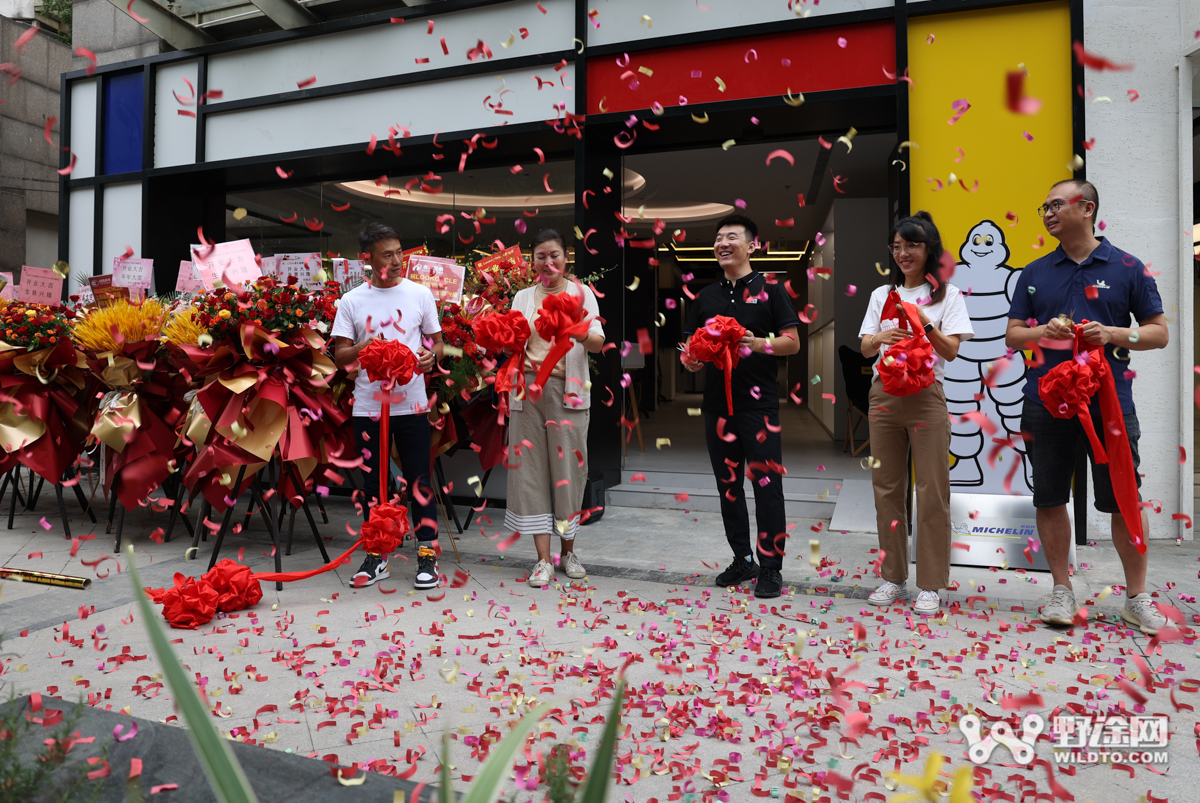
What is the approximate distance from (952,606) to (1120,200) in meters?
2.73

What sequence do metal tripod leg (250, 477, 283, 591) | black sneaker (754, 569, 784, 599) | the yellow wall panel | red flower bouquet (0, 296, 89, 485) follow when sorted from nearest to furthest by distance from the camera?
black sneaker (754, 569, 784, 599)
metal tripod leg (250, 477, 283, 591)
the yellow wall panel
red flower bouquet (0, 296, 89, 485)

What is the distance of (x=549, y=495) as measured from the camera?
3867mm

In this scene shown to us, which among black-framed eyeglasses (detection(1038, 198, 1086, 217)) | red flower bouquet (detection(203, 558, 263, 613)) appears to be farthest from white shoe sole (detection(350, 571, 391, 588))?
black-framed eyeglasses (detection(1038, 198, 1086, 217))

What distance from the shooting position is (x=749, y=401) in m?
3.56

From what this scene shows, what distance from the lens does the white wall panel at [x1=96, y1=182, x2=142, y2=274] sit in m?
7.21

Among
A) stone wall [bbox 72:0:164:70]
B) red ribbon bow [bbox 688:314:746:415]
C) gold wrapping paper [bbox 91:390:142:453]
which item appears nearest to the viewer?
red ribbon bow [bbox 688:314:746:415]

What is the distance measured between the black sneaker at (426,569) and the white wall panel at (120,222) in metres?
5.12

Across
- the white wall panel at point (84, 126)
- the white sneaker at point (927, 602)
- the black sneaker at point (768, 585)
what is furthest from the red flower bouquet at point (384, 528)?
the white wall panel at point (84, 126)

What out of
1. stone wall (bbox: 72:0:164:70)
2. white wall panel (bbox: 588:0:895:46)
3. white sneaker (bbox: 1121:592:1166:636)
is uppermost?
stone wall (bbox: 72:0:164:70)

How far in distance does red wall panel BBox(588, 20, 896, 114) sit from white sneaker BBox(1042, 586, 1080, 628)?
3131 mm

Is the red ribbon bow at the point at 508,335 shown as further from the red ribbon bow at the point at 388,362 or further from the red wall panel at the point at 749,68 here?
the red wall panel at the point at 749,68

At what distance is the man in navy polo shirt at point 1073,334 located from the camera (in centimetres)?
297

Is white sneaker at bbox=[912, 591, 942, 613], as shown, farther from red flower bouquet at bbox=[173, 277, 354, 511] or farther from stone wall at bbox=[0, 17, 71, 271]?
stone wall at bbox=[0, 17, 71, 271]

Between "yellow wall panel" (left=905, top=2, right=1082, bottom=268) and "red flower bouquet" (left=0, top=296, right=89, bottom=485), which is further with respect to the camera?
"red flower bouquet" (left=0, top=296, right=89, bottom=485)
